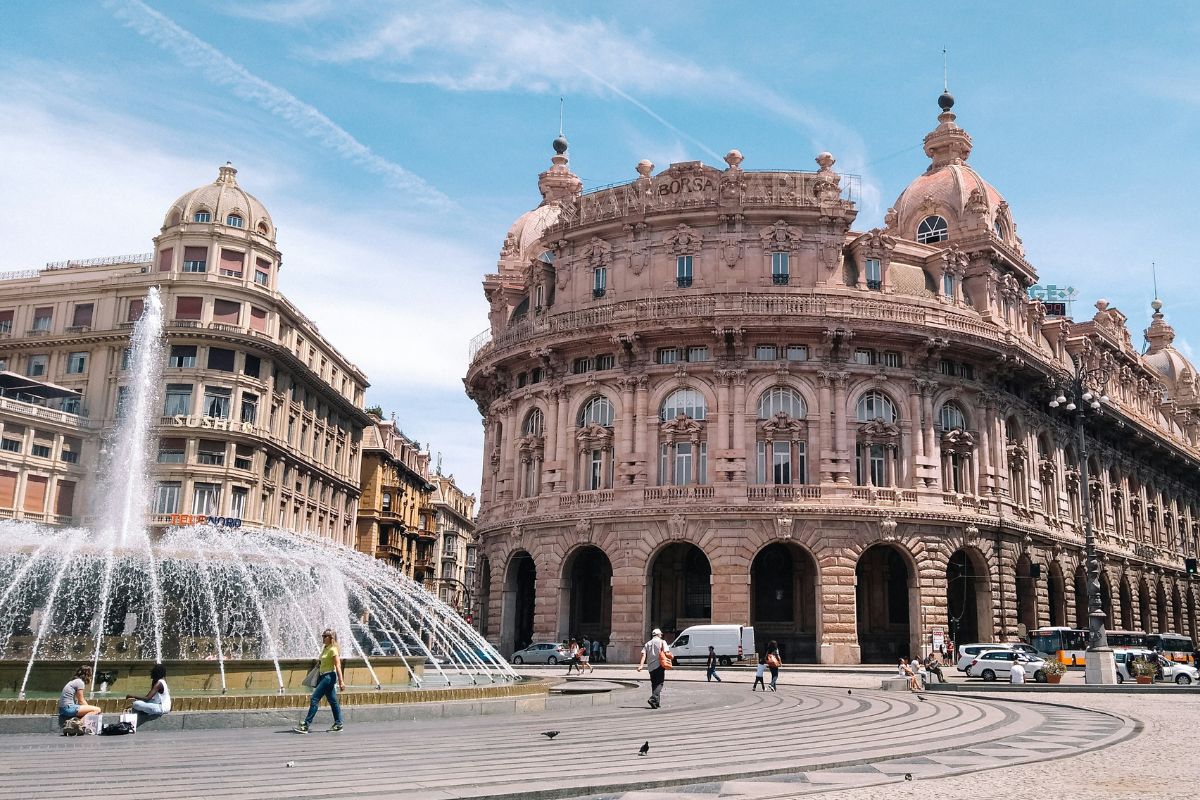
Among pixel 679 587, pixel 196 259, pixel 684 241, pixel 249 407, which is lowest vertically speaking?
pixel 679 587

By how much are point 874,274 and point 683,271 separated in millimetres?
8630

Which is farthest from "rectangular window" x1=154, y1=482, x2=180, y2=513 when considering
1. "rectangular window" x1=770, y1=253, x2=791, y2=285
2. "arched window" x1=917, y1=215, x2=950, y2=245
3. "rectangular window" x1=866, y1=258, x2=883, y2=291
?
"arched window" x1=917, y1=215, x2=950, y2=245

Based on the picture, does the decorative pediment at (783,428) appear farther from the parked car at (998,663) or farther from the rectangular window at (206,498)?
the rectangular window at (206,498)

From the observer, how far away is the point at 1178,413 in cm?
8438

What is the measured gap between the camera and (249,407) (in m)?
54.7

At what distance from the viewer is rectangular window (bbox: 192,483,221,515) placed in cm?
5169

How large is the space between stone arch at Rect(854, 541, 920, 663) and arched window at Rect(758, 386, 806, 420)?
6.53 m

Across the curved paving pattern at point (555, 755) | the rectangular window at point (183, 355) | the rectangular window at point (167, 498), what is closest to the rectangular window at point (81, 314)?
the rectangular window at point (183, 355)

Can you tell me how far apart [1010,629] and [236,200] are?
146 ft

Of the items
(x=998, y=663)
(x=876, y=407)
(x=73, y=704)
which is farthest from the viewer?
(x=876, y=407)

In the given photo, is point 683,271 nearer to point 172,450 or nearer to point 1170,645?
point 172,450

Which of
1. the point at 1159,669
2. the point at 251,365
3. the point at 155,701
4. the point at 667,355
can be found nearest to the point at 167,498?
the point at 251,365

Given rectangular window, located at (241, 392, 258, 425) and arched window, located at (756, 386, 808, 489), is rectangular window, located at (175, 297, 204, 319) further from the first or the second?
arched window, located at (756, 386, 808, 489)

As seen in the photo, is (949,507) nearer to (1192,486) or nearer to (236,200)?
(236,200)
